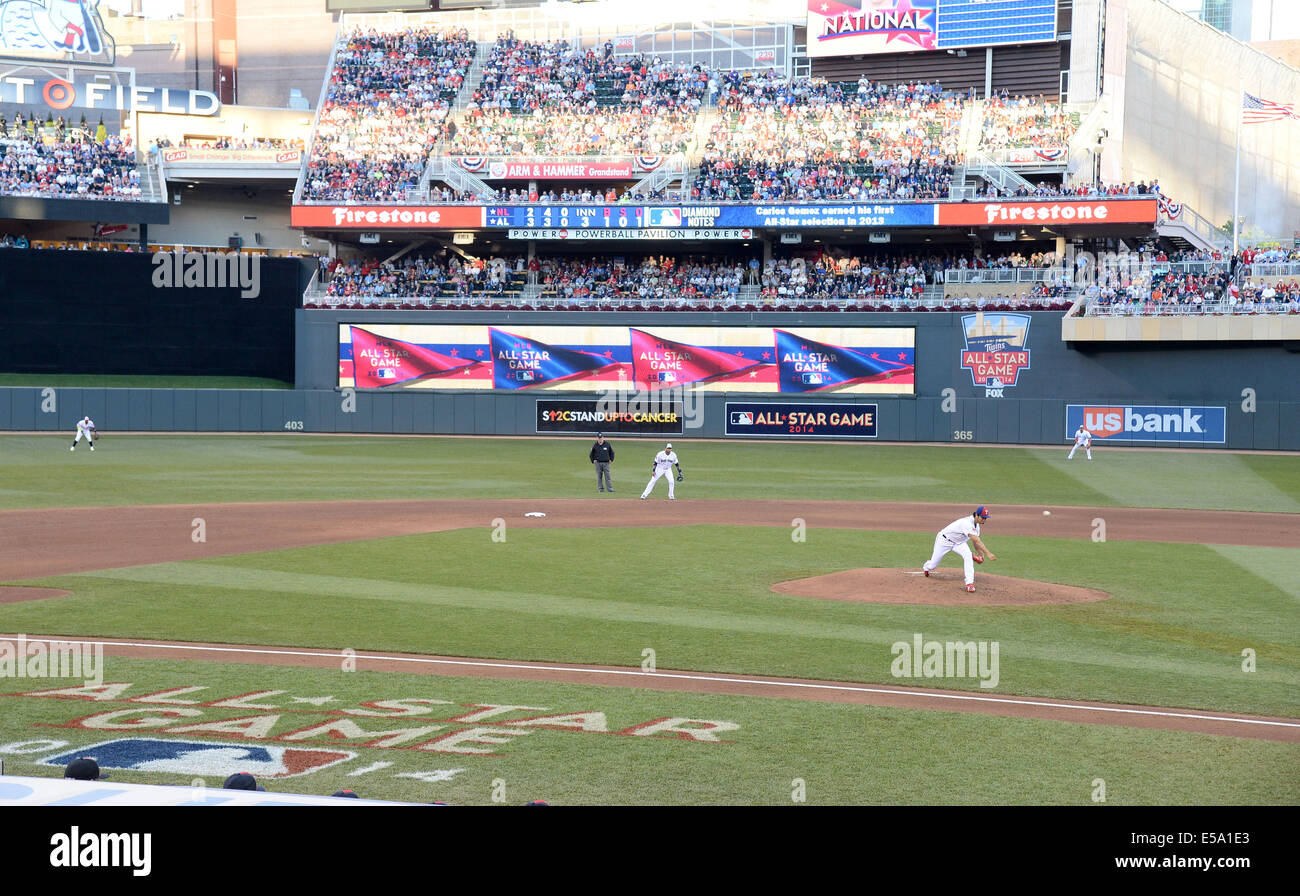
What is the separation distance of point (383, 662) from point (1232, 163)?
6970 centimetres

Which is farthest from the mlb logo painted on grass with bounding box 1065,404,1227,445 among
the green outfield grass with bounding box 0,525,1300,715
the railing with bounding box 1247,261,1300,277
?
the green outfield grass with bounding box 0,525,1300,715

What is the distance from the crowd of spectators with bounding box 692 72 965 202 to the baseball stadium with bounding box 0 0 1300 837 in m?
0.28

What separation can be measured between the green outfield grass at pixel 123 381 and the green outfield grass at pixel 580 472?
11.3 ft

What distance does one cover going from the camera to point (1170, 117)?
6631 cm

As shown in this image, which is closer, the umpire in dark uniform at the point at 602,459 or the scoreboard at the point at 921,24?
the umpire in dark uniform at the point at 602,459

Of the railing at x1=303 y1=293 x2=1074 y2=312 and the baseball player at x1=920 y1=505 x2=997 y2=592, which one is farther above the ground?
the railing at x1=303 y1=293 x2=1074 y2=312

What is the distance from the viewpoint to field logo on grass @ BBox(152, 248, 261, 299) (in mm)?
57188

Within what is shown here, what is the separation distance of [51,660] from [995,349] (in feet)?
150

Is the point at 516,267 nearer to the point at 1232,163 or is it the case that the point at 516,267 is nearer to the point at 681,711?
the point at 1232,163

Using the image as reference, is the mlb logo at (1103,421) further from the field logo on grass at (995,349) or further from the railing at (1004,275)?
the railing at (1004,275)

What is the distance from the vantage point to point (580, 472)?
40812 mm

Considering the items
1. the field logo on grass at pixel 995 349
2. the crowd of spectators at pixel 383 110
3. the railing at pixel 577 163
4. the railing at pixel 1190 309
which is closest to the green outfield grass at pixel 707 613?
the railing at pixel 1190 309

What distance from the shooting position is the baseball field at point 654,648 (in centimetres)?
1012

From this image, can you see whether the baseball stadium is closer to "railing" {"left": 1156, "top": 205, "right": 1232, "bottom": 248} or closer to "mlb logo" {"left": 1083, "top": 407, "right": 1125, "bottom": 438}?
"mlb logo" {"left": 1083, "top": 407, "right": 1125, "bottom": 438}
